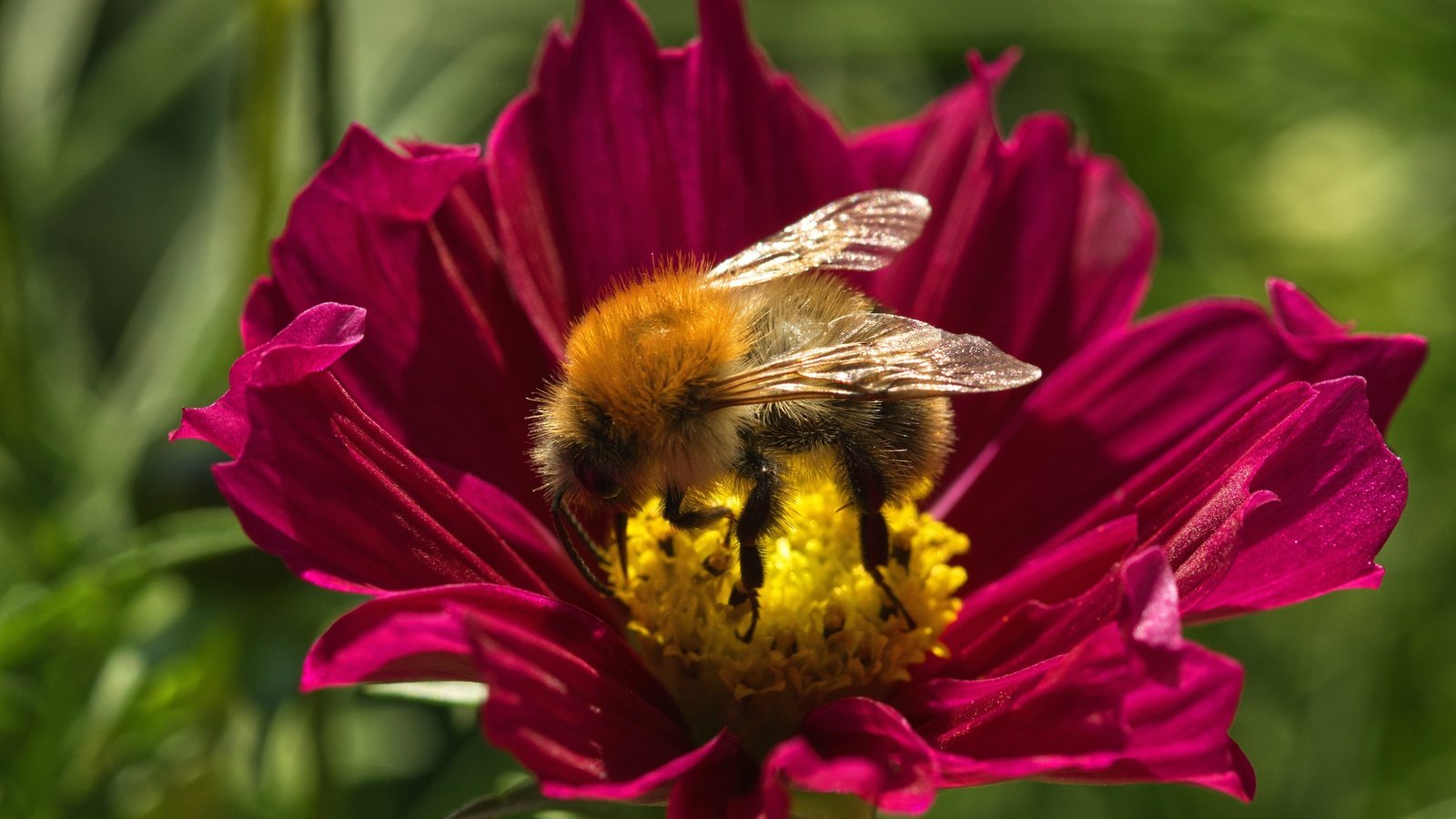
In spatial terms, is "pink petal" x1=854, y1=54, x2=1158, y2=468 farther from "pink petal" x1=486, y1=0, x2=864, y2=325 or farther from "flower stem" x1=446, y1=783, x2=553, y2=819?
"flower stem" x1=446, y1=783, x2=553, y2=819

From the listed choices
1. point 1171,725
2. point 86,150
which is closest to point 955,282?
point 1171,725

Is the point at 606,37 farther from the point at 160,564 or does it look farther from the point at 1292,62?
the point at 1292,62

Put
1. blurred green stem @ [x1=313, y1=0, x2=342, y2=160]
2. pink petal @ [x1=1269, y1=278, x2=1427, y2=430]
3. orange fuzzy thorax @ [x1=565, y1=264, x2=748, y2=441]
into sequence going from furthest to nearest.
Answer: blurred green stem @ [x1=313, y1=0, x2=342, y2=160]
pink petal @ [x1=1269, y1=278, x2=1427, y2=430]
orange fuzzy thorax @ [x1=565, y1=264, x2=748, y2=441]

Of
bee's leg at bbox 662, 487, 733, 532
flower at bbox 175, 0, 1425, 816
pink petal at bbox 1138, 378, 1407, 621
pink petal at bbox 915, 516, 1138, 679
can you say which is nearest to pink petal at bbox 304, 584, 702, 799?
flower at bbox 175, 0, 1425, 816

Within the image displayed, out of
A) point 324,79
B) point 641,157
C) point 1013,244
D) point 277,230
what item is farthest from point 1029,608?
point 277,230

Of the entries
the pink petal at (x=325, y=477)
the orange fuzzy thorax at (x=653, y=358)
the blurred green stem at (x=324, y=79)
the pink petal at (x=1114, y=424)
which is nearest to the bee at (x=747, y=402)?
the orange fuzzy thorax at (x=653, y=358)

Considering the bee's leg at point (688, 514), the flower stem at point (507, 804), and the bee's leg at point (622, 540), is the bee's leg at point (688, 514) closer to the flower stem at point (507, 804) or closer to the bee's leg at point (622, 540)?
the bee's leg at point (622, 540)
